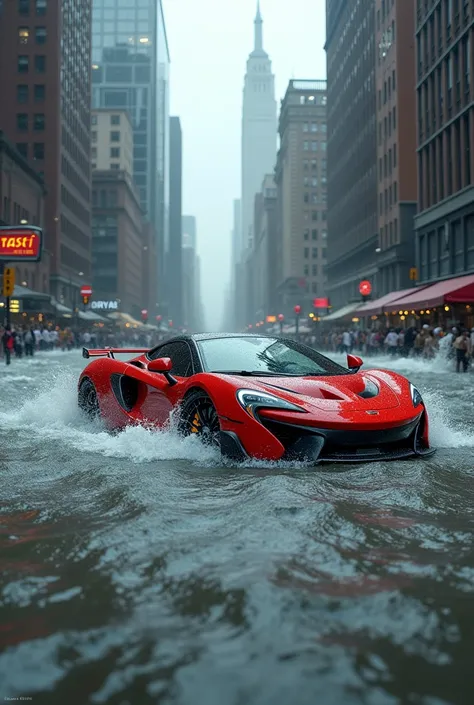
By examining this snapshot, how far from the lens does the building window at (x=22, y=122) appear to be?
80.9 meters

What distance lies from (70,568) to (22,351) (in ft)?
130

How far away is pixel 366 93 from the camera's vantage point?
241 ft

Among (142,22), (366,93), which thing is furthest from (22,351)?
(142,22)

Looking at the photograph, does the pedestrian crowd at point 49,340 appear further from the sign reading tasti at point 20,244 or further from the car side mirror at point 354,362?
the car side mirror at point 354,362

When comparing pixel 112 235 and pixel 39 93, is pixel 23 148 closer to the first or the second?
pixel 39 93

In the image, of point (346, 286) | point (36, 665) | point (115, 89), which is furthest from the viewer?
point (115, 89)

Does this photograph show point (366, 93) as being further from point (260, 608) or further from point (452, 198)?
point (260, 608)

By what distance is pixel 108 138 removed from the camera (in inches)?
5531

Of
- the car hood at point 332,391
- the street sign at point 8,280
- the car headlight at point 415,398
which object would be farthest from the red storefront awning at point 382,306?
the car hood at point 332,391

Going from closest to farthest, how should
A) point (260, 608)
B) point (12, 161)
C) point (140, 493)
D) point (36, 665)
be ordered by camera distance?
point (36, 665), point (260, 608), point (140, 493), point (12, 161)

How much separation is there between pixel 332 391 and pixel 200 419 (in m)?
1.14

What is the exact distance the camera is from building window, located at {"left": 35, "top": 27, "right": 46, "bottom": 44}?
80.6 metres

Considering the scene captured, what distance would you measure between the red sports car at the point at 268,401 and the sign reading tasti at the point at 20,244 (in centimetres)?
3852

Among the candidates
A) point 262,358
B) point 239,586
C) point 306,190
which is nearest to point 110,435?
point 262,358
